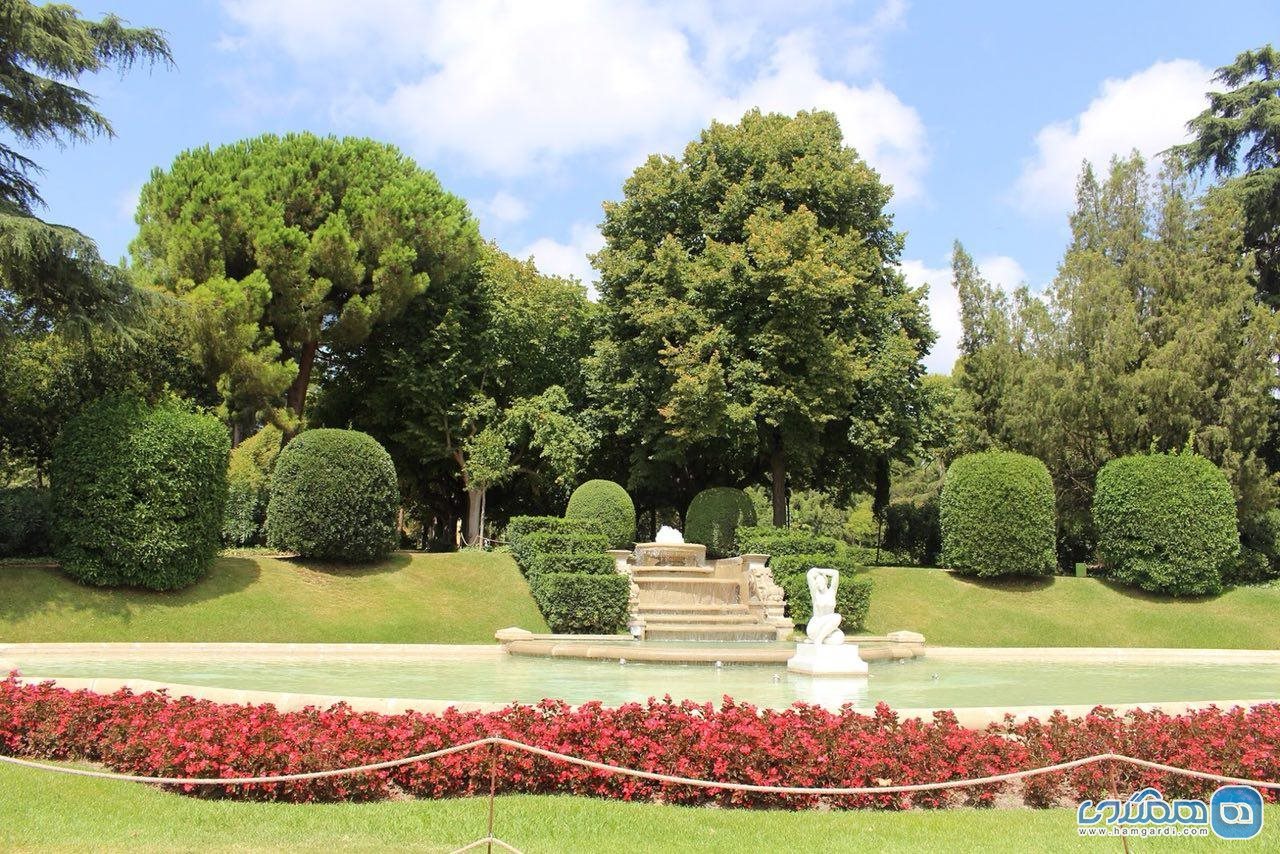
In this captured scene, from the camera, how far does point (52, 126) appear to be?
20.9 meters

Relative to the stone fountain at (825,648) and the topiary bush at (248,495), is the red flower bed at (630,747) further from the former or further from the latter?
the topiary bush at (248,495)

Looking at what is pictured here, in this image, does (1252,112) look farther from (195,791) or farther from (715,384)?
(195,791)

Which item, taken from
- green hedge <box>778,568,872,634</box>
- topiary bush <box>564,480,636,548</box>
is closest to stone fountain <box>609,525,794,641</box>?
green hedge <box>778,568,872,634</box>

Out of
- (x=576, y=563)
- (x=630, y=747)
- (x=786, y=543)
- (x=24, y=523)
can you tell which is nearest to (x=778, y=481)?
(x=786, y=543)

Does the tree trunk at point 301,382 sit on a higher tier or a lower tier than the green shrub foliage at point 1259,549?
higher

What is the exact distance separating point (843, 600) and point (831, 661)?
25.7 feet

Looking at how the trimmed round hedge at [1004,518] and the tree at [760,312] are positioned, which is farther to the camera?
the tree at [760,312]

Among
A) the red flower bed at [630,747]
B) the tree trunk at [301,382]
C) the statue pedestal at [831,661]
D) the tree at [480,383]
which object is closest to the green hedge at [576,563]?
the statue pedestal at [831,661]

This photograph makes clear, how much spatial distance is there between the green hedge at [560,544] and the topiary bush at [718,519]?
Answer: 4786 mm

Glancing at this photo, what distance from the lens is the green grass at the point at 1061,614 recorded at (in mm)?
24359

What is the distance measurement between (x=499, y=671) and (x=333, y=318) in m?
18.6

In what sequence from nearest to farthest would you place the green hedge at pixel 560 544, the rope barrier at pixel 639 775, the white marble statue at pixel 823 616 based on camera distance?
the rope barrier at pixel 639 775 → the white marble statue at pixel 823 616 → the green hedge at pixel 560 544

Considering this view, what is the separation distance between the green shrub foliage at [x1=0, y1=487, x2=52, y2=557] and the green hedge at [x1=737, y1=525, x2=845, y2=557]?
16831 millimetres

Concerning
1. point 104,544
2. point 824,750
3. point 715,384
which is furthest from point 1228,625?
point 104,544
